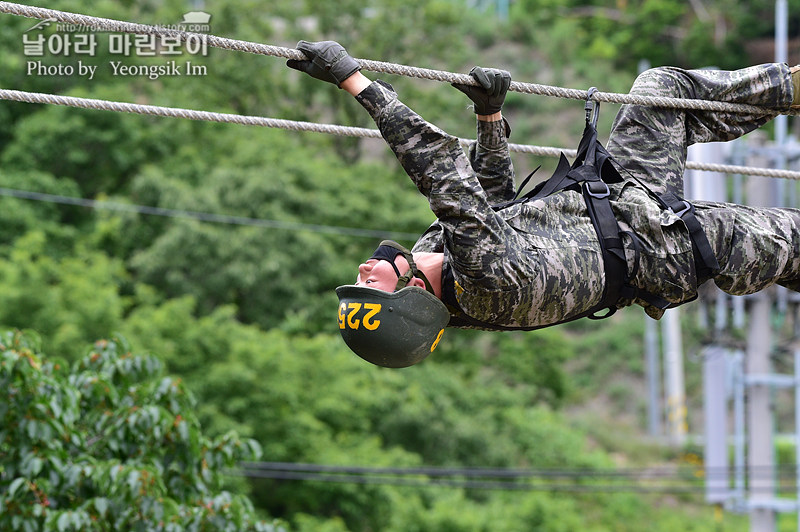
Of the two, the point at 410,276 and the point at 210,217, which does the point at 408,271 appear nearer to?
the point at 410,276

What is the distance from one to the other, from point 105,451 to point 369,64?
291 centimetres

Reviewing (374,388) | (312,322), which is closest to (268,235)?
(312,322)

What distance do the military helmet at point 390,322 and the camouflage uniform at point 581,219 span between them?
118 millimetres

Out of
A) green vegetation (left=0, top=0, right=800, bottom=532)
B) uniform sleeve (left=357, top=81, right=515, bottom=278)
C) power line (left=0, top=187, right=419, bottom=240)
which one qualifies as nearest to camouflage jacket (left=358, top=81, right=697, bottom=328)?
uniform sleeve (left=357, top=81, right=515, bottom=278)

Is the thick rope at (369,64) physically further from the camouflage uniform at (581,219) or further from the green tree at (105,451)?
the green tree at (105,451)

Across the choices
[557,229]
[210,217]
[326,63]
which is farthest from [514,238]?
[210,217]

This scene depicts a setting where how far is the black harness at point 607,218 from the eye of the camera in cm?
353

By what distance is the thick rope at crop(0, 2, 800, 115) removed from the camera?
10.8 ft

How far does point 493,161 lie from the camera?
3779 millimetres

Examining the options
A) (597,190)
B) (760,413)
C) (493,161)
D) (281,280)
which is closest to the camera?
(597,190)

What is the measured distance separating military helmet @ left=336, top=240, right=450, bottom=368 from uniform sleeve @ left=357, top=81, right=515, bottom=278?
0.19 metres

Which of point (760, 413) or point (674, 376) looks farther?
point (674, 376)

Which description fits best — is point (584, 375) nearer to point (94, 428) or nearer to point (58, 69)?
point (58, 69)

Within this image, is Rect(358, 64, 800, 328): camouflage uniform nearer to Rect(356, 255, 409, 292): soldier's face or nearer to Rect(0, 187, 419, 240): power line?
Rect(356, 255, 409, 292): soldier's face
